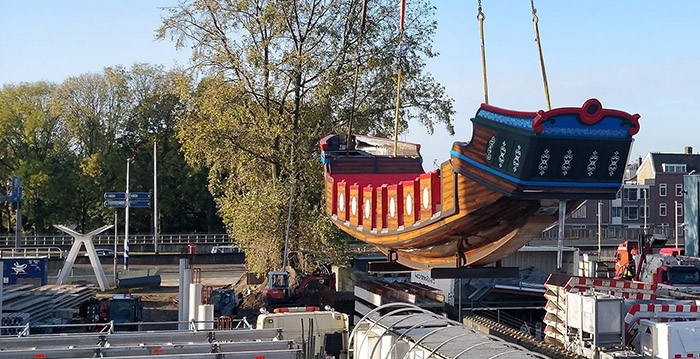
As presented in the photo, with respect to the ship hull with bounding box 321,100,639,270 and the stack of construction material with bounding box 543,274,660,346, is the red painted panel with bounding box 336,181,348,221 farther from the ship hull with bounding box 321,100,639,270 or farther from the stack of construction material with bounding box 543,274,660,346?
the stack of construction material with bounding box 543,274,660,346

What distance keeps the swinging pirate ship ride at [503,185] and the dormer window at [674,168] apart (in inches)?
2368

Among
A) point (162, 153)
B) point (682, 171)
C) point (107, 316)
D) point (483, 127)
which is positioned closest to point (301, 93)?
point (107, 316)

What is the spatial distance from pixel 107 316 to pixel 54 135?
135 feet

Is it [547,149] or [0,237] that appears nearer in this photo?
[547,149]

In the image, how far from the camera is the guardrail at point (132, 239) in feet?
201

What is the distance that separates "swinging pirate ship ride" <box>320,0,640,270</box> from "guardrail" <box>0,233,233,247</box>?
45.7m

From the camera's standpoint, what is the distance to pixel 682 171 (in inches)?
2859

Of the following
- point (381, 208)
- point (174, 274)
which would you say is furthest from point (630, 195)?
point (381, 208)

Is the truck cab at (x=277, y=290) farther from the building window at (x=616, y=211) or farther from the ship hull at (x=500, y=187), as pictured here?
the building window at (x=616, y=211)

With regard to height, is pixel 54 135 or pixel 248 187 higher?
pixel 54 135

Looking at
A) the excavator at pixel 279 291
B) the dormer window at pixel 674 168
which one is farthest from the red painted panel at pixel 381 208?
the dormer window at pixel 674 168

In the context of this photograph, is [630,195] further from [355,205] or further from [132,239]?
[355,205]

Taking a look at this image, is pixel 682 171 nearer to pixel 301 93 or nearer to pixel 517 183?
pixel 301 93

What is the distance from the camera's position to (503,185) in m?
13.2
